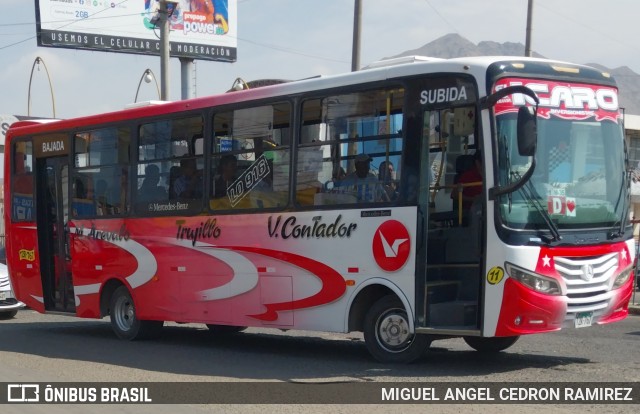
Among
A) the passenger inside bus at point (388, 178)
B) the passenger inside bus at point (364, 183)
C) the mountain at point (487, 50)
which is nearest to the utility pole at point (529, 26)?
the passenger inside bus at point (364, 183)

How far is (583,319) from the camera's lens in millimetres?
10023

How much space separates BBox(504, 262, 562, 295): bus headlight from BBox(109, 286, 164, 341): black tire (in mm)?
7015

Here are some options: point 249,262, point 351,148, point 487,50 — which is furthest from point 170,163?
point 487,50

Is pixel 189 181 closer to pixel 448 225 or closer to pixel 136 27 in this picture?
pixel 448 225

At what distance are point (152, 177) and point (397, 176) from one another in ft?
15.7

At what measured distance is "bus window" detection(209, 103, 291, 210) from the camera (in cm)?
1211

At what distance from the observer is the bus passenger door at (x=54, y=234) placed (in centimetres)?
1605

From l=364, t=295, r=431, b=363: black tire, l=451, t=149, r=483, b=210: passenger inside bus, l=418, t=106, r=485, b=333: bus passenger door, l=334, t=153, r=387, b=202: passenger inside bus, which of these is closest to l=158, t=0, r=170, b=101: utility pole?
l=334, t=153, r=387, b=202: passenger inside bus

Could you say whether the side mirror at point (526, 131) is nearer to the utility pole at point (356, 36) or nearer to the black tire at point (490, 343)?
the black tire at point (490, 343)

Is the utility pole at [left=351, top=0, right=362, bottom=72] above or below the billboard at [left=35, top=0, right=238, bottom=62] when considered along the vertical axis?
below

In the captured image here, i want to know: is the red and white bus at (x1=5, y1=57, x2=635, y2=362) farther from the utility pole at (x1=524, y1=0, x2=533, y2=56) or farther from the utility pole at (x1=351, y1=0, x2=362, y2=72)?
the utility pole at (x1=524, y1=0, x2=533, y2=56)

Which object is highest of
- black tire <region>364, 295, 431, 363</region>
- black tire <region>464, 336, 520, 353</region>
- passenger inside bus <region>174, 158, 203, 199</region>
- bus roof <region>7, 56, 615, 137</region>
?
bus roof <region>7, 56, 615, 137</region>

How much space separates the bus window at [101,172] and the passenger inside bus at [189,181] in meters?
1.40
